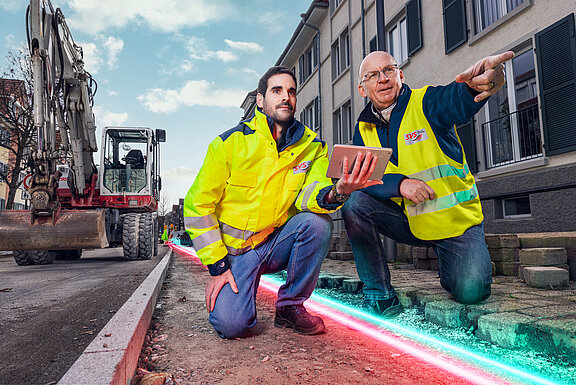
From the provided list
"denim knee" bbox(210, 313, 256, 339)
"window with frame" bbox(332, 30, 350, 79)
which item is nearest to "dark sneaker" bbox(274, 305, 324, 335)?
"denim knee" bbox(210, 313, 256, 339)

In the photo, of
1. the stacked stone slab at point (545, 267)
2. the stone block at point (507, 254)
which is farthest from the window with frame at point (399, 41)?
the stacked stone slab at point (545, 267)

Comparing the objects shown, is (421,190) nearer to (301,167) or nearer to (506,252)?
(301,167)

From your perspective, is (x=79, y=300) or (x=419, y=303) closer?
(x=419, y=303)

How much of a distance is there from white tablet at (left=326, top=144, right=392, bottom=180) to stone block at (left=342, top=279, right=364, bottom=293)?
1771 millimetres

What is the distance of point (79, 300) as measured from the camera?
383 centimetres

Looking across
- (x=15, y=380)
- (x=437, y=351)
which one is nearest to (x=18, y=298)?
(x=15, y=380)

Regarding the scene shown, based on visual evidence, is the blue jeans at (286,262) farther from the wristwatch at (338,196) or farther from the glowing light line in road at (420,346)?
the glowing light line in road at (420,346)

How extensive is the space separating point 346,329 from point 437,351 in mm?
620

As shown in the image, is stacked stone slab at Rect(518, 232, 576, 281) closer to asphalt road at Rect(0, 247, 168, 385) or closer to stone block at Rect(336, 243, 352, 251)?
asphalt road at Rect(0, 247, 168, 385)

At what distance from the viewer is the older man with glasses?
2537 mm

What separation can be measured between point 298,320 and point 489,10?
25.8ft

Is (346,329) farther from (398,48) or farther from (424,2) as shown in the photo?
(398,48)

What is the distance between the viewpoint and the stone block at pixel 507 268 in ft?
12.7

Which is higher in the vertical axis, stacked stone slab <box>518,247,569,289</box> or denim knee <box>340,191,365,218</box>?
denim knee <box>340,191,365,218</box>
